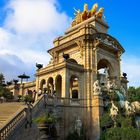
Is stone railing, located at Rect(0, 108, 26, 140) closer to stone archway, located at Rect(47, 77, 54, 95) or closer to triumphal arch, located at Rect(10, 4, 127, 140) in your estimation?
triumphal arch, located at Rect(10, 4, 127, 140)

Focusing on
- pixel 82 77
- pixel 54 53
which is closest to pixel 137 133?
pixel 82 77

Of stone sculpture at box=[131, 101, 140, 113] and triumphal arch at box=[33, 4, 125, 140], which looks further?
stone sculpture at box=[131, 101, 140, 113]

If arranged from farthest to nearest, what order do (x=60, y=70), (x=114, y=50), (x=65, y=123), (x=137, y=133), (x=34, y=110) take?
(x=114, y=50)
(x=60, y=70)
(x=65, y=123)
(x=137, y=133)
(x=34, y=110)

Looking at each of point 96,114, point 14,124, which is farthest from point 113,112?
point 14,124

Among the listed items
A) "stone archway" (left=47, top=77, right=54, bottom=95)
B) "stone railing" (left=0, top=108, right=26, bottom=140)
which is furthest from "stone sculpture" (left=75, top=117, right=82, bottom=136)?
"stone railing" (left=0, top=108, right=26, bottom=140)

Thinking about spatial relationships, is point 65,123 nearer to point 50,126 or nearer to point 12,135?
point 12,135

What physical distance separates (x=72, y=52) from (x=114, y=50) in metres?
6.33

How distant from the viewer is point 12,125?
16.8 m

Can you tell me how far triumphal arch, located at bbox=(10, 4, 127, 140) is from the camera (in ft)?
88.8

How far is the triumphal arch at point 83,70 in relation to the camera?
27062mm

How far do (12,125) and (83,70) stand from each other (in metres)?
14.6

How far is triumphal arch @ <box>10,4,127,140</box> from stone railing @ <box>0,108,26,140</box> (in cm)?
767

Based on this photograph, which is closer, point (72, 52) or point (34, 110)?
point (34, 110)

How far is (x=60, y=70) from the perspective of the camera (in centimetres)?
2855
